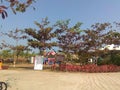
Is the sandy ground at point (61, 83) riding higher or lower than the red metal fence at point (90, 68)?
lower

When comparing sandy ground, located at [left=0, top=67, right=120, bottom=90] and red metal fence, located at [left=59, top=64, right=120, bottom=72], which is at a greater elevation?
red metal fence, located at [left=59, top=64, right=120, bottom=72]

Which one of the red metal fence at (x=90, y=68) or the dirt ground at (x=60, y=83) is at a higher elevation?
the red metal fence at (x=90, y=68)

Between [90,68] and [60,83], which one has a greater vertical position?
[90,68]

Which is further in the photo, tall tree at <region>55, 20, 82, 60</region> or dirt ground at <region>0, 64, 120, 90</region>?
tall tree at <region>55, 20, 82, 60</region>

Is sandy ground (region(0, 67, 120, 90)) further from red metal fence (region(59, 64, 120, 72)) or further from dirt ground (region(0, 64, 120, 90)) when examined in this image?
red metal fence (region(59, 64, 120, 72))

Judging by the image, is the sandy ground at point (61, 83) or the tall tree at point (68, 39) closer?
the sandy ground at point (61, 83)

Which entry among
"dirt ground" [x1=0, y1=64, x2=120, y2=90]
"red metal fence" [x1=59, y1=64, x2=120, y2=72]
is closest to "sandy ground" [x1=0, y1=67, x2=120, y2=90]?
"dirt ground" [x1=0, y1=64, x2=120, y2=90]

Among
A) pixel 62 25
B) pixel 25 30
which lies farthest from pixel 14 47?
pixel 62 25

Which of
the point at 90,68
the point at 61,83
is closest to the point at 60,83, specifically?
the point at 61,83

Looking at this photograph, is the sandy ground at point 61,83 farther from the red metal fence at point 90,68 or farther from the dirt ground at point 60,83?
the red metal fence at point 90,68

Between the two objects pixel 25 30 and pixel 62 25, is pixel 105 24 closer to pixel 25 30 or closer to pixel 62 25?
pixel 62 25

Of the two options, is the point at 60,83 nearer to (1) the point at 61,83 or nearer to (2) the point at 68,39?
(1) the point at 61,83

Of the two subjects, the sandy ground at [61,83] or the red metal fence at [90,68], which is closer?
the sandy ground at [61,83]

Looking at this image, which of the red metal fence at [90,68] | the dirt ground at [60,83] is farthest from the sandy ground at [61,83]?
the red metal fence at [90,68]
